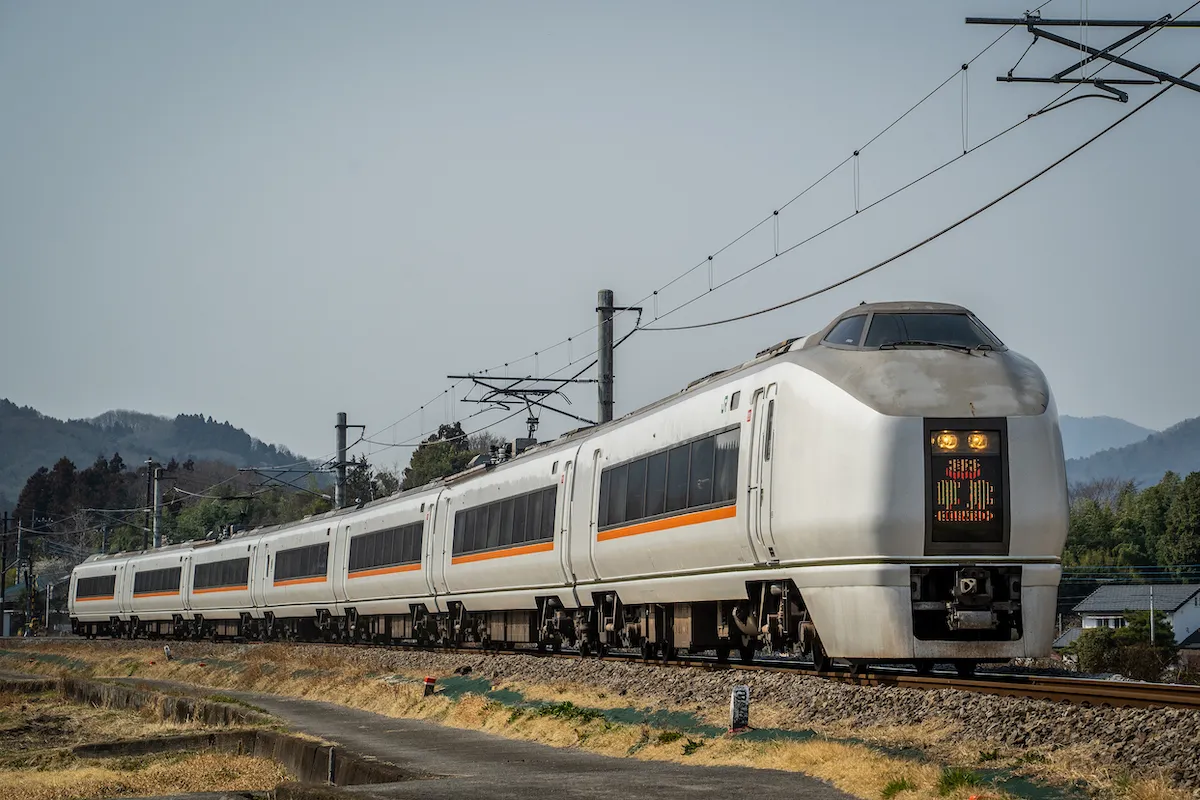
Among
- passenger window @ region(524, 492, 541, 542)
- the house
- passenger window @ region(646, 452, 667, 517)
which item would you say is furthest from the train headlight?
the house

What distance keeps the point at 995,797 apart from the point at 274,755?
11.3m

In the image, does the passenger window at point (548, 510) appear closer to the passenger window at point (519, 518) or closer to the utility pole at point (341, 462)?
the passenger window at point (519, 518)

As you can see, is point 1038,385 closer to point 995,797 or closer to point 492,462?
point 995,797

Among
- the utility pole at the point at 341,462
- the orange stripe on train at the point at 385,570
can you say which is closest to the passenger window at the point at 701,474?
the orange stripe on train at the point at 385,570

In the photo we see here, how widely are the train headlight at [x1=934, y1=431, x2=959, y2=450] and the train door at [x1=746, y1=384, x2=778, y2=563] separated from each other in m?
2.25

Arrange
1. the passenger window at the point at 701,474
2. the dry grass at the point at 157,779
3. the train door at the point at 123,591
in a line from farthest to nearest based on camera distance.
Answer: the train door at the point at 123,591, the passenger window at the point at 701,474, the dry grass at the point at 157,779

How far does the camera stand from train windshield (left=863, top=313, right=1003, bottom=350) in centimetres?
1585

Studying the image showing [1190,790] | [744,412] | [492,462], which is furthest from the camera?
[492,462]

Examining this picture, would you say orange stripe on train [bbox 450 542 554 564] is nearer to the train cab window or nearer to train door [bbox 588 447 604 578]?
train door [bbox 588 447 604 578]

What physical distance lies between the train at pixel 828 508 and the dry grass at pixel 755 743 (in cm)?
163

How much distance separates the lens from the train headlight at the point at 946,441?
14.7 meters

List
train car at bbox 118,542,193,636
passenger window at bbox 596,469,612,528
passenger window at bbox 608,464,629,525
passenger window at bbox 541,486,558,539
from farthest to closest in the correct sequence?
train car at bbox 118,542,193,636 → passenger window at bbox 541,486,558,539 → passenger window at bbox 596,469,612,528 → passenger window at bbox 608,464,629,525

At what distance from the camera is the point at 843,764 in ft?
37.4

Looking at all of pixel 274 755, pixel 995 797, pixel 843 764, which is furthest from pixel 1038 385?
pixel 274 755
